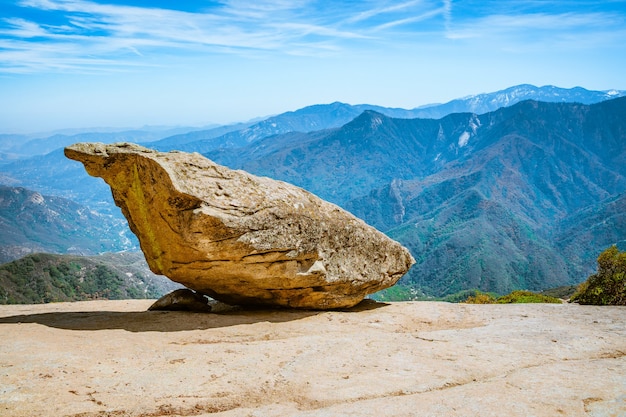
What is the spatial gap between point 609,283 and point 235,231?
21.9m

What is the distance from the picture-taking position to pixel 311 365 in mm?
15039

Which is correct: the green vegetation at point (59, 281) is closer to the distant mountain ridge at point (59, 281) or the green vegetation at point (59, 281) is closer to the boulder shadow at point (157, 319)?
the distant mountain ridge at point (59, 281)


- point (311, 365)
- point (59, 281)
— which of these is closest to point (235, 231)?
point (311, 365)

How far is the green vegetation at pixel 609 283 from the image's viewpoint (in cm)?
2431

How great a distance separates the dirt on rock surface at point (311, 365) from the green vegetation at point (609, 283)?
274cm

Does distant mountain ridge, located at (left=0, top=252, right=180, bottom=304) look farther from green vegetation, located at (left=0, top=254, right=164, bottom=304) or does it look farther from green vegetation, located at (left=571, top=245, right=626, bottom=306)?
green vegetation, located at (left=571, top=245, right=626, bottom=306)

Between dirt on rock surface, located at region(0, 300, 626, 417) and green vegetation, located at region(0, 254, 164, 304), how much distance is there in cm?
13298

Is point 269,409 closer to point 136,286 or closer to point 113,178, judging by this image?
point 113,178

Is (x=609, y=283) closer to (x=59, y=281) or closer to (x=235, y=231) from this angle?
(x=235, y=231)

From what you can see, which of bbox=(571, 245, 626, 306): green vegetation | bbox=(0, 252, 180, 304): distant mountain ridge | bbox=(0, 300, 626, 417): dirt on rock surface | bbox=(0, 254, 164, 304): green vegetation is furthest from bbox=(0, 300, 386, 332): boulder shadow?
bbox=(0, 252, 180, 304): distant mountain ridge

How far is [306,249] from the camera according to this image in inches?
853

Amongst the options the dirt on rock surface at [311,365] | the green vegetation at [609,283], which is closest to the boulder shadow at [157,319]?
the dirt on rock surface at [311,365]

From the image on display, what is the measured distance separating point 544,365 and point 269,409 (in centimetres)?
962

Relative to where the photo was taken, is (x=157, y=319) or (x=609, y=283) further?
(x=609, y=283)
